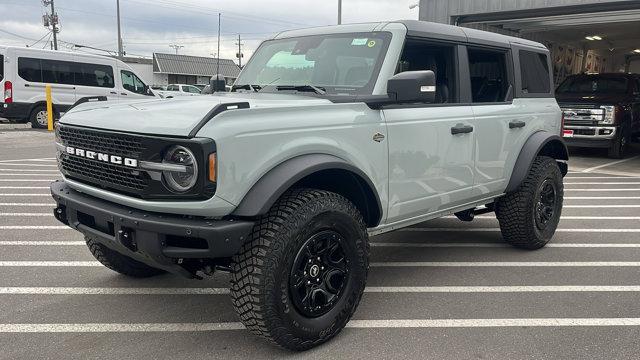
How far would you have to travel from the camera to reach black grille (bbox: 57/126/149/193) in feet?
9.10

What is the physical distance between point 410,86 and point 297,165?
866 millimetres

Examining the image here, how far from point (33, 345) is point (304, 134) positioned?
1977mm

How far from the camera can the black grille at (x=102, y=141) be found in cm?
277

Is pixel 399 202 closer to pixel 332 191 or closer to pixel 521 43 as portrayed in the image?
pixel 332 191

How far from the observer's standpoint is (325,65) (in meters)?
3.85

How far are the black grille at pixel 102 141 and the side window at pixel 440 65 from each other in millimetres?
2137

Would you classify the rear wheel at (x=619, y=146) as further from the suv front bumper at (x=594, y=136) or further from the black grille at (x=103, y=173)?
the black grille at (x=103, y=173)

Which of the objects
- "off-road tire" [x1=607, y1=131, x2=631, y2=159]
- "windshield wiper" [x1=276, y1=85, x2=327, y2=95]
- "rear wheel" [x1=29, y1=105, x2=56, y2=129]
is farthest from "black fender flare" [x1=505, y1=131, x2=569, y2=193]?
"rear wheel" [x1=29, y1=105, x2=56, y2=129]

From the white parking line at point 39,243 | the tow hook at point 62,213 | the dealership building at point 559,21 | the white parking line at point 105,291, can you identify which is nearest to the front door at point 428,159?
the white parking line at point 105,291

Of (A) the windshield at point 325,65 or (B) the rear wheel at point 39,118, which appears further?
(B) the rear wheel at point 39,118

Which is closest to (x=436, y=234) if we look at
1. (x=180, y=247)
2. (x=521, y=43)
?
(x=521, y=43)

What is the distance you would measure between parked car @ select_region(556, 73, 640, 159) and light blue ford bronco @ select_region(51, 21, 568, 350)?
8.83 metres

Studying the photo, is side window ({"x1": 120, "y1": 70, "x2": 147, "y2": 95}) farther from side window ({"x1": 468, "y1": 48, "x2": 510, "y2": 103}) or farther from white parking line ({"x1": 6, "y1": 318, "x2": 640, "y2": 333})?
Answer: white parking line ({"x1": 6, "y1": 318, "x2": 640, "y2": 333})

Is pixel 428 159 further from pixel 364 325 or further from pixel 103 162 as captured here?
pixel 103 162
